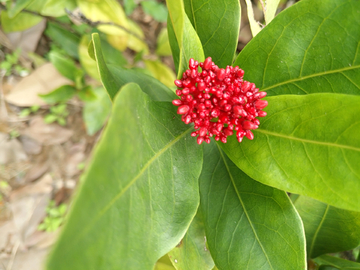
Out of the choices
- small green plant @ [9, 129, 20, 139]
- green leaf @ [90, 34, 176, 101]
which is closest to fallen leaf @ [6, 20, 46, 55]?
small green plant @ [9, 129, 20, 139]

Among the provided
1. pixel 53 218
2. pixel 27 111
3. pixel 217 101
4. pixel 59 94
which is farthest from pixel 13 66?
pixel 217 101

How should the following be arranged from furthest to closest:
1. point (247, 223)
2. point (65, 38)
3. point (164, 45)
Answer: point (164, 45) → point (65, 38) → point (247, 223)

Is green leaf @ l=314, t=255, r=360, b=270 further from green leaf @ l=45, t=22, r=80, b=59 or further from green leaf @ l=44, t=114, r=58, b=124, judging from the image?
green leaf @ l=44, t=114, r=58, b=124

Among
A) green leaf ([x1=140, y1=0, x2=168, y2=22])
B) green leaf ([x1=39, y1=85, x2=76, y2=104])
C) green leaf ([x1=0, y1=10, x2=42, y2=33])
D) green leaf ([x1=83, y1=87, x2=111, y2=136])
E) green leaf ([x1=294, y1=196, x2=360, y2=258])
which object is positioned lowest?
green leaf ([x1=294, y1=196, x2=360, y2=258])

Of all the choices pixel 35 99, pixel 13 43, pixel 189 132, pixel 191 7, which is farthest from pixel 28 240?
pixel 191 7

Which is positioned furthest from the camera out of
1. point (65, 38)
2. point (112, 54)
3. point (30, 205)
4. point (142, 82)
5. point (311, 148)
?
point (30, 205)

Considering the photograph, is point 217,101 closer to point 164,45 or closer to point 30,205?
point 164,45

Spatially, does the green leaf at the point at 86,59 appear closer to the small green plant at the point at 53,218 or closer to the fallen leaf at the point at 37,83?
the fallen leaf at the point at 37,83
